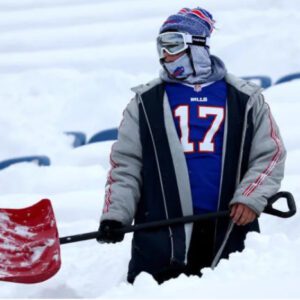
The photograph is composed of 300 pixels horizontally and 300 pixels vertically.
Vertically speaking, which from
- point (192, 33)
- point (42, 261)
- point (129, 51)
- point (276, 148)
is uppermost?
point (192, 33)

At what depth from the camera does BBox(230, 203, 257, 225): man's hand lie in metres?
4.11

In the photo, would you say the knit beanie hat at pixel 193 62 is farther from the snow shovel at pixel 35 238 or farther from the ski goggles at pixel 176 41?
the snow shovel at pixel 35 238

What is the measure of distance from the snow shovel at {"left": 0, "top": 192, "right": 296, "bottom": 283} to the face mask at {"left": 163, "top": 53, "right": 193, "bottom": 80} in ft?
Answer: 1.70

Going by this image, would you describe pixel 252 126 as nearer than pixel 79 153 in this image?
Yes

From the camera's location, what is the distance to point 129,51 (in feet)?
36.6

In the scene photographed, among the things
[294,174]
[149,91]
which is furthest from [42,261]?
[294,174]

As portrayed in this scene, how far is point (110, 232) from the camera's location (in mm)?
4223

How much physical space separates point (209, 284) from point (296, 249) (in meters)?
0.42

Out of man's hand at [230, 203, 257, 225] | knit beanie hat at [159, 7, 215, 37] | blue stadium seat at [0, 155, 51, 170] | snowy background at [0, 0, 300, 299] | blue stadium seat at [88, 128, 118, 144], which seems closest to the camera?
snowy background at [0, 0, 300, 299]

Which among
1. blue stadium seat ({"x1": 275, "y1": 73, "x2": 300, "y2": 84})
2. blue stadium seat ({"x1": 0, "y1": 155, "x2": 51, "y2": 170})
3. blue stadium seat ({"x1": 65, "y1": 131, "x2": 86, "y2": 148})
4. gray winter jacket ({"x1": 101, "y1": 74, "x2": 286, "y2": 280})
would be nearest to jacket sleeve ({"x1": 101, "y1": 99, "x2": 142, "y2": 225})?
gray winter jacket ({"x1": 101, "y1": 74, "x2": 286, "y2": 280})

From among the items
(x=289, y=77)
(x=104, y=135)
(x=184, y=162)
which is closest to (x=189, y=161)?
(x=184, y=162)

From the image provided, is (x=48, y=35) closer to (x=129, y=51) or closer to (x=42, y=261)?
(x=129, y=51)

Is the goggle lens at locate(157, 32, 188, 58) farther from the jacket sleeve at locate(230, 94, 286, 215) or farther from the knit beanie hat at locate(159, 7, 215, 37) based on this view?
the jacket sleeve at locate(230, 94, 286, 215)

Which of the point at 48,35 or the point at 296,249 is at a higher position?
the point at 296,249
